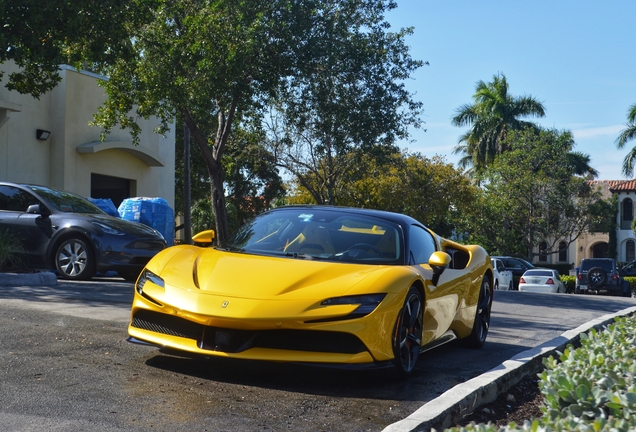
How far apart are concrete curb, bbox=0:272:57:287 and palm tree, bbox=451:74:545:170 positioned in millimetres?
42661

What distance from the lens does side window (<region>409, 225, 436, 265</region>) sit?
6695 mm

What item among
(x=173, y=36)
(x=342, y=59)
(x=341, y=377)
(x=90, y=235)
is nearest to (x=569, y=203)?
(x=342, y=59)

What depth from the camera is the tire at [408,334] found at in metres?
5.66

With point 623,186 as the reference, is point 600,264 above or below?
below

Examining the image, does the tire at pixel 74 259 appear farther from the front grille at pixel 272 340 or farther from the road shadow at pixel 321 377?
the front grille at pixel 272 340

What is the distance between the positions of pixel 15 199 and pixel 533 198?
119 feet

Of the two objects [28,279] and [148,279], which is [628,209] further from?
[148,279]

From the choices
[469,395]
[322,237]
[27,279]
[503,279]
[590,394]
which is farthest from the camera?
[503,279]

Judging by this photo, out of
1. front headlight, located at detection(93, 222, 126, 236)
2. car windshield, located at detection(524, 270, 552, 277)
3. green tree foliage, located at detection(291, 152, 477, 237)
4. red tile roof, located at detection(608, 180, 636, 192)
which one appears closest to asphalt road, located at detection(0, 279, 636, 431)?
front headlight, located at detection(93, 222, 126, 236)

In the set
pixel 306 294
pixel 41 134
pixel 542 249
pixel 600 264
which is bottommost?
pixel 542 249

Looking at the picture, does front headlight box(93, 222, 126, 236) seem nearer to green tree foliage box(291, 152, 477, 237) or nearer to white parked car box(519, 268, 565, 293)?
Answer: white parked car box(519, 268, 565, 293)

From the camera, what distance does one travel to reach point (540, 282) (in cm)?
3161

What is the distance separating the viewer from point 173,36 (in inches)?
811

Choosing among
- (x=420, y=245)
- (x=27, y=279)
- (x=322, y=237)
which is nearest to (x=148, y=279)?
(x=322, y=237)
